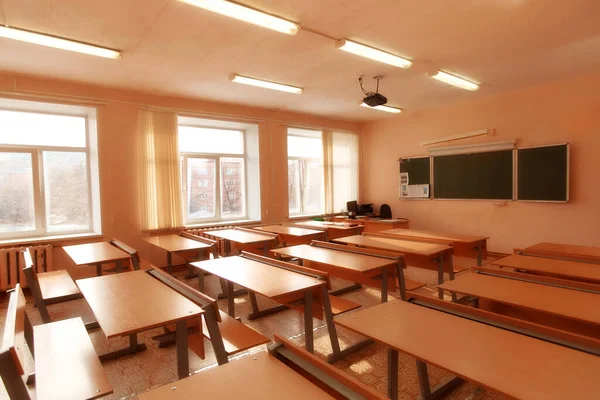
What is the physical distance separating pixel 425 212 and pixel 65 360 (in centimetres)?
658

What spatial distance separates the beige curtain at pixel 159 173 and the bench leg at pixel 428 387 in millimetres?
4523

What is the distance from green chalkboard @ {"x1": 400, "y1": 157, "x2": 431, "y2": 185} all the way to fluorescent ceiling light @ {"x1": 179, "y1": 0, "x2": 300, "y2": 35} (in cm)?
475

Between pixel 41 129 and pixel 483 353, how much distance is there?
596 cm

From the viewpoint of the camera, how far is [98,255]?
3.70m

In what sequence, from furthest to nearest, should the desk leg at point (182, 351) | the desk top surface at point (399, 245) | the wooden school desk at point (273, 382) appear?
the desk top surface at point (399, 245), the desk leg at point (182, 351), the wooden school desk at point (273, 382)

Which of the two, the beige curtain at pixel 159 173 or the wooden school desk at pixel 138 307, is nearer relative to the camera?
the wooden school desk at pixel 138 307

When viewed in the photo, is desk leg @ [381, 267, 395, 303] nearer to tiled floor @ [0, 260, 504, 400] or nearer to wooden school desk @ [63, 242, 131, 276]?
tiled floor @ [0, 260, 504, 400]

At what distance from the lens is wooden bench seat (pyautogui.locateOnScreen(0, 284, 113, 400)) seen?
4.15 feet

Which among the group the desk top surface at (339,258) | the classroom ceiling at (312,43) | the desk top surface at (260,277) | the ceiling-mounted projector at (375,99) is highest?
the classroom ceiling at (312,43)

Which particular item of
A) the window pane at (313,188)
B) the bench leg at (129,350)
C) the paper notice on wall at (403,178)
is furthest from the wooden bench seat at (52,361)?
the paper notice on wall at (403,178)

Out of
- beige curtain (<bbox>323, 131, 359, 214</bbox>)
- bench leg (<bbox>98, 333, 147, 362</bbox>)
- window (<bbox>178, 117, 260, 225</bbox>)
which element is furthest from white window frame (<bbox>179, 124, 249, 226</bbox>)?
bench leg (<bbox>98, 333, 147, 362</bbox>)

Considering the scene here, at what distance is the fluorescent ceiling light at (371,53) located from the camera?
354 centimetres

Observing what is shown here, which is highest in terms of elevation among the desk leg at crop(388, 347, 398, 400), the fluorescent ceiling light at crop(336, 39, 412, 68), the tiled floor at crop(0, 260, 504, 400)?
the fluorescent ceiling light at crop(336, 39, 412, 68)

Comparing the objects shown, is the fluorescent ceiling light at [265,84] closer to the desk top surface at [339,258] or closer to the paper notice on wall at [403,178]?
the desk top surface at [339,258]
